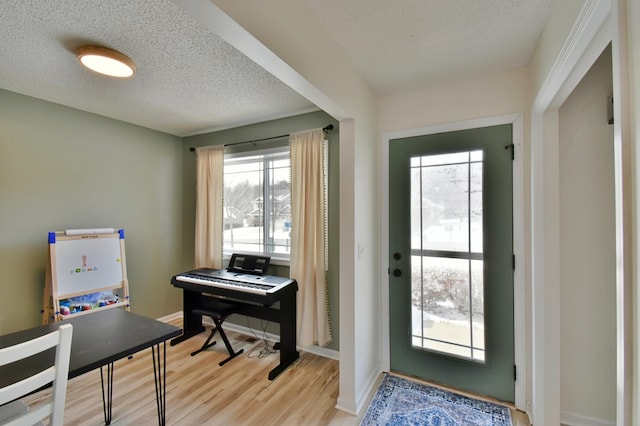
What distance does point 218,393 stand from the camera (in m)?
2.23

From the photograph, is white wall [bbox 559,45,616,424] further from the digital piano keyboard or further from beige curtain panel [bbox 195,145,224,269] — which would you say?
beige curtain panel [bbox 195,145,224,269]

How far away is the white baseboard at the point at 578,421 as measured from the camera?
1809 mm

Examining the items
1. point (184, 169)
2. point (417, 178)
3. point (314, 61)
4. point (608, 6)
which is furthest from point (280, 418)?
point (184, 169)

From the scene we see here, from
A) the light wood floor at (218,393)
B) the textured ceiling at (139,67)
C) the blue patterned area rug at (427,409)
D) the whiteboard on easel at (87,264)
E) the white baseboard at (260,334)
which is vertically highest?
the textured ceiling at (139,67)

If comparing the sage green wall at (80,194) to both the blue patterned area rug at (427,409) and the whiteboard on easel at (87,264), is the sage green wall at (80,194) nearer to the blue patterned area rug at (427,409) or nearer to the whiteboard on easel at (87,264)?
the whiteboard on easel at (87,264)

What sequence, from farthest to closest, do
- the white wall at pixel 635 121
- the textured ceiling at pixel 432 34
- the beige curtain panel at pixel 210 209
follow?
the beige curtain panel at pixel 210 209 → the textured ceiling at pixel 432 34 → the white wall at pixel 635 121

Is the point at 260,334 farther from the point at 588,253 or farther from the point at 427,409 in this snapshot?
the point at 588,253

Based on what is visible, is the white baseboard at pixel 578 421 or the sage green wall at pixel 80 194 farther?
the sage green wall at pixel 80 194

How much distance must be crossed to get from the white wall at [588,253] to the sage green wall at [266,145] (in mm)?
1719

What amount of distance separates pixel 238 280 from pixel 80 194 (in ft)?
6.08

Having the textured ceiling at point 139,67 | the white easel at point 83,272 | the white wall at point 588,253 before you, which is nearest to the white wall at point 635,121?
the white wall at point 588,253

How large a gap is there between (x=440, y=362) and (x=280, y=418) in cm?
132

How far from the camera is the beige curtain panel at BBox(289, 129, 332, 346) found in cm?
273

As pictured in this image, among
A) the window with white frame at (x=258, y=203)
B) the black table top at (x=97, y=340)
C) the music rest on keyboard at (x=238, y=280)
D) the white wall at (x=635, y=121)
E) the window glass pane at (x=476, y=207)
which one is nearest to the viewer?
the white wall at (x=635, y=121)
